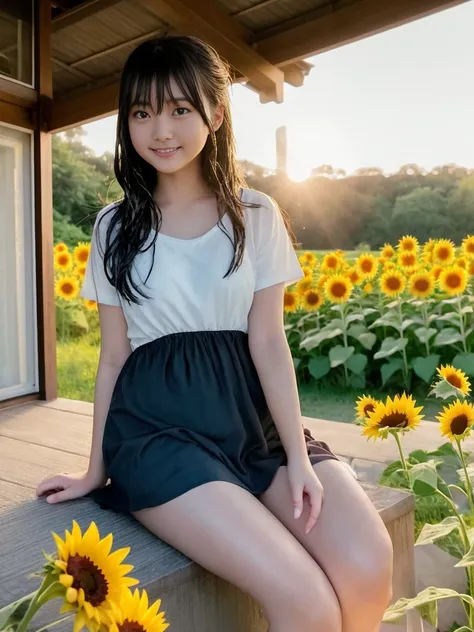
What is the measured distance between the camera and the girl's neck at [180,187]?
146 cm

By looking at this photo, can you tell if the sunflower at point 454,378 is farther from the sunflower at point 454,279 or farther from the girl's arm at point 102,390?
the sunflower at point 454,279

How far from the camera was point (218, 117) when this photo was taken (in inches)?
55.8

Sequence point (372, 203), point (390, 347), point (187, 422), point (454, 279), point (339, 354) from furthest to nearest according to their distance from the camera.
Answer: point (372, 203), point (339, 354), point (390, 347), point (454, 279), point (187, 422)

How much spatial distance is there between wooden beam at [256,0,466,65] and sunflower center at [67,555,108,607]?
8.14 ft

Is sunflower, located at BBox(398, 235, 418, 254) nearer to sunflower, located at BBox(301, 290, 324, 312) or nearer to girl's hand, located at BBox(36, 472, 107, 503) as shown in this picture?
sunflower, located at BBox(301, 290, 324, 312)

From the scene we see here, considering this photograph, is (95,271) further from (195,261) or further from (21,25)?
(21,25)

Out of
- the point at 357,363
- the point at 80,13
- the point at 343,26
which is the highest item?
the point at 80,13

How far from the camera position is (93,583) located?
56 cm

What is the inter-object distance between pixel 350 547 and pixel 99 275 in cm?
76

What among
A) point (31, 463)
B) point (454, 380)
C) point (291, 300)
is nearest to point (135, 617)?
point (454, 380)

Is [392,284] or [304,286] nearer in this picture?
[392,284]

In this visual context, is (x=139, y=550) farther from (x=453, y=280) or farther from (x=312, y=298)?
(x=312, y=298)

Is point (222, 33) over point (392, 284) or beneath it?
over

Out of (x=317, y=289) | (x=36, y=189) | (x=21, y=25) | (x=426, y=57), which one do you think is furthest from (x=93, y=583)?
(x=426, y=57)
